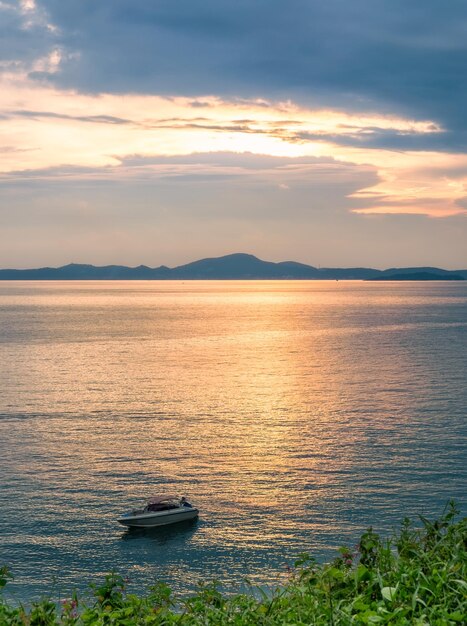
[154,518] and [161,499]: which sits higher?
[161,499]

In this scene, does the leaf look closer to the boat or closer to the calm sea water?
the calm sea water

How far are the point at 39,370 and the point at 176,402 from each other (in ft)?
158

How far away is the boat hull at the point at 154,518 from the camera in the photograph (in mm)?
57688

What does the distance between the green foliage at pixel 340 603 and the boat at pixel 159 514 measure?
42.5 m

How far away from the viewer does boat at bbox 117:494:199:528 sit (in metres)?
57.8

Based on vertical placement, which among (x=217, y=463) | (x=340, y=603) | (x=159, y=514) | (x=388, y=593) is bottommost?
(x=217, y=463)

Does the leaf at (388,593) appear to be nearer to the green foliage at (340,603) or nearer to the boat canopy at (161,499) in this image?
the green foliage at (340,603)

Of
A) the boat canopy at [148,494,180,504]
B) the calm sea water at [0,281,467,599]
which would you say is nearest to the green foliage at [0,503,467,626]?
the calm sea water at [0,281,467,599]

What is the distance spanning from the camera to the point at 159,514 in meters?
57.8

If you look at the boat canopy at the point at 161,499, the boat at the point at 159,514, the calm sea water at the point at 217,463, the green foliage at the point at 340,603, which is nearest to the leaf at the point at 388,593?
the green foliage at the point at 340,603

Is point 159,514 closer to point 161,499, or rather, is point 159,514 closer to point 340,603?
point 161,499

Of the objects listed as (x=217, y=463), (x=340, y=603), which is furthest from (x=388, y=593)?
(x=217, y=463)

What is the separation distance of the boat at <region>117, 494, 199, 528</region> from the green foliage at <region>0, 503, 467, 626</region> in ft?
139

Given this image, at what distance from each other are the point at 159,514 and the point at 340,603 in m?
46.5
